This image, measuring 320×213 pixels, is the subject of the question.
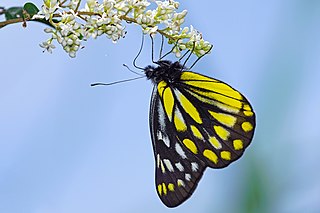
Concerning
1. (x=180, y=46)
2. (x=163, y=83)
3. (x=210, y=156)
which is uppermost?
(x=163, y=83)

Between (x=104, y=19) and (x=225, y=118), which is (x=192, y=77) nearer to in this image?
(x=225, y=118)

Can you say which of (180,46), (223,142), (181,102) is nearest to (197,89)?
(181,102)

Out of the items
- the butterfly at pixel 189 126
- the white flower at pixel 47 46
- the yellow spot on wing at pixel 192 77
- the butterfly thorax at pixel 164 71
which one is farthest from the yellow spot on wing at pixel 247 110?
the white flower at pixel 47 46

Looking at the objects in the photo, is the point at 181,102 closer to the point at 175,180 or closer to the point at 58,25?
the point at 175,180

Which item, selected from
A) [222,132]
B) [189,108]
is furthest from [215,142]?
[189,108]

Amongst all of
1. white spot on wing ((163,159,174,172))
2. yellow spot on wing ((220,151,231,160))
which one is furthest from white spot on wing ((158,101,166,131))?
yellow spot on wing ((220,151,231,160))

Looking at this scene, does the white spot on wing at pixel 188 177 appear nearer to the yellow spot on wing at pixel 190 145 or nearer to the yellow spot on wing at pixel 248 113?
the yellow spot on wing at pixel 190 145

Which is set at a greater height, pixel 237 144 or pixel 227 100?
pixel 227 100

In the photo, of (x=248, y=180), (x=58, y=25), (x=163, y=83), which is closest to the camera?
(x=248, y=180)
